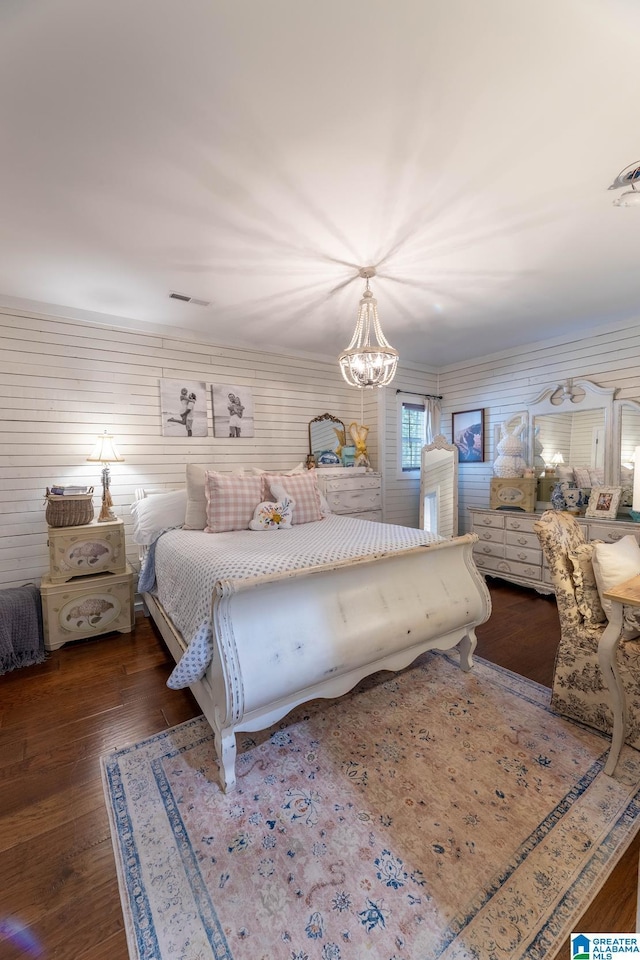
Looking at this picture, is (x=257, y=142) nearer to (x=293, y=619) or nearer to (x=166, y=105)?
(x=166, y=105)

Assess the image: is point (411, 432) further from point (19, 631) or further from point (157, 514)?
point (19, 631)

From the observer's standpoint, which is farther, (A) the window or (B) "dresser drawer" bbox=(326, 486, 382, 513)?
(A) the window

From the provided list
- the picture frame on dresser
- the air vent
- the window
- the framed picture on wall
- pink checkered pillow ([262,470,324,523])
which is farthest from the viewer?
the window

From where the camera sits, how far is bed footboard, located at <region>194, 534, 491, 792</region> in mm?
1489

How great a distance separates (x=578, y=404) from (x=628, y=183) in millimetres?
2453

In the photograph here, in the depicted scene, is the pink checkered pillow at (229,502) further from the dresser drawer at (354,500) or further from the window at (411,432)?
the window at (411,432)

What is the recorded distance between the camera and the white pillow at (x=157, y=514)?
9.53ft

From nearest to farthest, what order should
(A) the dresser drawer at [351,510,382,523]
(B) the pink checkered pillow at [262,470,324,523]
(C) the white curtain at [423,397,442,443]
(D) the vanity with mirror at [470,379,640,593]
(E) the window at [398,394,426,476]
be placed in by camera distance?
(B) the pink checkered pillow at [262,470,324,523]
(D) the vanity with mirror at [470,379,640,593]
(A) the dresser drawer at [351,510,382,523]
(E) the window at [398,394,426,476]
(C) the white curtain at [423,397,442,443]

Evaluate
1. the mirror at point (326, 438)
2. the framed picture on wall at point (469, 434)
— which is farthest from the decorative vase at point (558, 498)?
the mirror at point (326, 438)

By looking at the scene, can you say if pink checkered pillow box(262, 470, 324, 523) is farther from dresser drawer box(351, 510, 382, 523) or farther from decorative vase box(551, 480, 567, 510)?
decorative vase box(551, 480, 567, 510)

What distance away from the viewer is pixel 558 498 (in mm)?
3676

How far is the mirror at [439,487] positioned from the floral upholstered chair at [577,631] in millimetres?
2714

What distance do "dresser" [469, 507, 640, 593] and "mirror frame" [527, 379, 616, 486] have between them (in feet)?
2.27

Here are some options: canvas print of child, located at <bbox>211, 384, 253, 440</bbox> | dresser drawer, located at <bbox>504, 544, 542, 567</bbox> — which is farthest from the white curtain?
canvas print of child, located at <bbox>211, 384, 253, 440</bbox>
